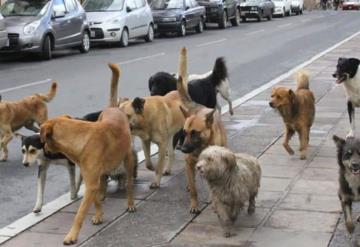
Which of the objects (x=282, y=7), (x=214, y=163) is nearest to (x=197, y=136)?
(x=214, y=163)

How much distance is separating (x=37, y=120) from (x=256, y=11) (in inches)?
1453

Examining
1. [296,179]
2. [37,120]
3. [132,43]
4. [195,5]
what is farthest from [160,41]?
[296,179]

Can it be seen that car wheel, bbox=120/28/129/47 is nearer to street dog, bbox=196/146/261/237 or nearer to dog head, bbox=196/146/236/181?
street dog, bbox=196/146/261/237

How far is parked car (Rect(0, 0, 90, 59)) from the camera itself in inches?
819

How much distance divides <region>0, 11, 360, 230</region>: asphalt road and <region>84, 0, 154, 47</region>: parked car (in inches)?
21.2

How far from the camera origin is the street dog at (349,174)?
5.59 m

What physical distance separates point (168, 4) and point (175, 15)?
1395mm

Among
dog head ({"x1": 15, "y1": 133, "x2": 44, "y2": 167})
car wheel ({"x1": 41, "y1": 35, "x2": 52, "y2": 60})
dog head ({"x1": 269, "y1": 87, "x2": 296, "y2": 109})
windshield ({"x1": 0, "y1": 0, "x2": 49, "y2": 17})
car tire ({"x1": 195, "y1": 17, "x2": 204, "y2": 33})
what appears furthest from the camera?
car tire ({"x1": 195, "y1": 17, "x2": 204, "y2": 33})

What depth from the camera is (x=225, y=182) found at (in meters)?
5.83

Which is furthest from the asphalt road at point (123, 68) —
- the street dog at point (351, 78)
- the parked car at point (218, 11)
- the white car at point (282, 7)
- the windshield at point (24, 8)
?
the white car at point (282, 7)

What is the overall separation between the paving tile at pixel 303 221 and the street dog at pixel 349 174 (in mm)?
271

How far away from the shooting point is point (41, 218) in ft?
21.1

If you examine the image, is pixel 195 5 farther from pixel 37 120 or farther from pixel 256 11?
pixel 37 120

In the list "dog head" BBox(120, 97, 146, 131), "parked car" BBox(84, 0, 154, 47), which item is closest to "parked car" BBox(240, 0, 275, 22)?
"parked car" BBox(84, 0, 154, 47)
